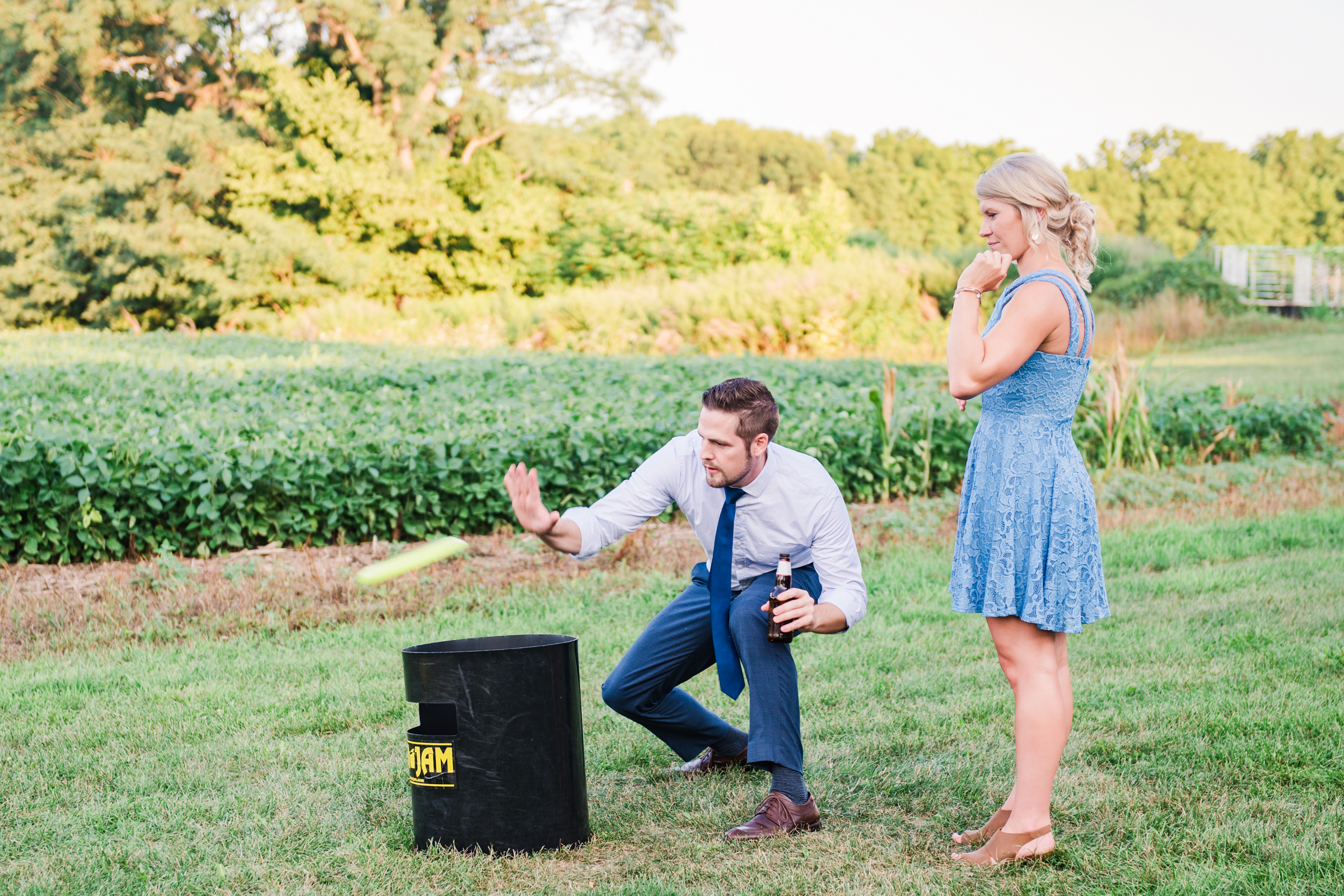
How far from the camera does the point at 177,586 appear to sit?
6.00 m

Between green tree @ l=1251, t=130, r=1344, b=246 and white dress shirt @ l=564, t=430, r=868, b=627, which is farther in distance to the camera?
green tree @ l=1251, t=130, r=1344, b=246

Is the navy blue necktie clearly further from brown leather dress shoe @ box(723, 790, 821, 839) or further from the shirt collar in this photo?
brown leather dress shoe @ box(723, 790, 821, 839)

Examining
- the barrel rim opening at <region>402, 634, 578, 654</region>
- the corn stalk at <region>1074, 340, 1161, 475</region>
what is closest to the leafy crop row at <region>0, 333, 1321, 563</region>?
the corn stalk at <region>1074, 340, 1161, 475</region>

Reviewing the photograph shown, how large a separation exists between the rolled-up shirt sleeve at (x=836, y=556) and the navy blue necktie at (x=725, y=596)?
267 millimetres

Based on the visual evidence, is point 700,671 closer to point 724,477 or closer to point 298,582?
point 724,477

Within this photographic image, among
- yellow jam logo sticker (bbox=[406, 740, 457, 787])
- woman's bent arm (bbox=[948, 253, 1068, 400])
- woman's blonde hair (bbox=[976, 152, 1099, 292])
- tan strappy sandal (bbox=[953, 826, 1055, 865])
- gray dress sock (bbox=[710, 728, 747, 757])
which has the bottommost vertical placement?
gray dress sock (bbox=[710, 728, 747, 757])

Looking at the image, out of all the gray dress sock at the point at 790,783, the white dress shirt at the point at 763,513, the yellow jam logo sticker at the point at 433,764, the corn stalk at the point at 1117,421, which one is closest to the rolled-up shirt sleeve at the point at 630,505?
the white dress shirt at the point at 763,513

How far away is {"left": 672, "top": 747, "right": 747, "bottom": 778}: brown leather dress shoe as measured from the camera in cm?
394

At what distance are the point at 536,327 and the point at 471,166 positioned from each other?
11944 mm

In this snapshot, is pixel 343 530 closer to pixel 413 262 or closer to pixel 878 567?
pixel 878 567

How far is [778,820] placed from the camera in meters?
3.33

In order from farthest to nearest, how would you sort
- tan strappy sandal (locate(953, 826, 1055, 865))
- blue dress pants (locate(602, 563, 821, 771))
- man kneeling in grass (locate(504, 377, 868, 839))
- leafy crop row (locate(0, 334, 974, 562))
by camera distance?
leafy crop row (locate(0, 334, 974, 562)) < blue dress pants (locate(602, 563, 821, 771)) < man kneeling in grass (locate(504, 377, 868, 839)) < tan strappy sandal (locate(953, 826, 1055, 865))

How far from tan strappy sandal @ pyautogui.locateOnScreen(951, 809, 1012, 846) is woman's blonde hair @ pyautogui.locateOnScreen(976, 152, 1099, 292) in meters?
1.54

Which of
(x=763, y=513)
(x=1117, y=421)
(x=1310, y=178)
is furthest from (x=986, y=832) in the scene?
(x=1310, y=178)
